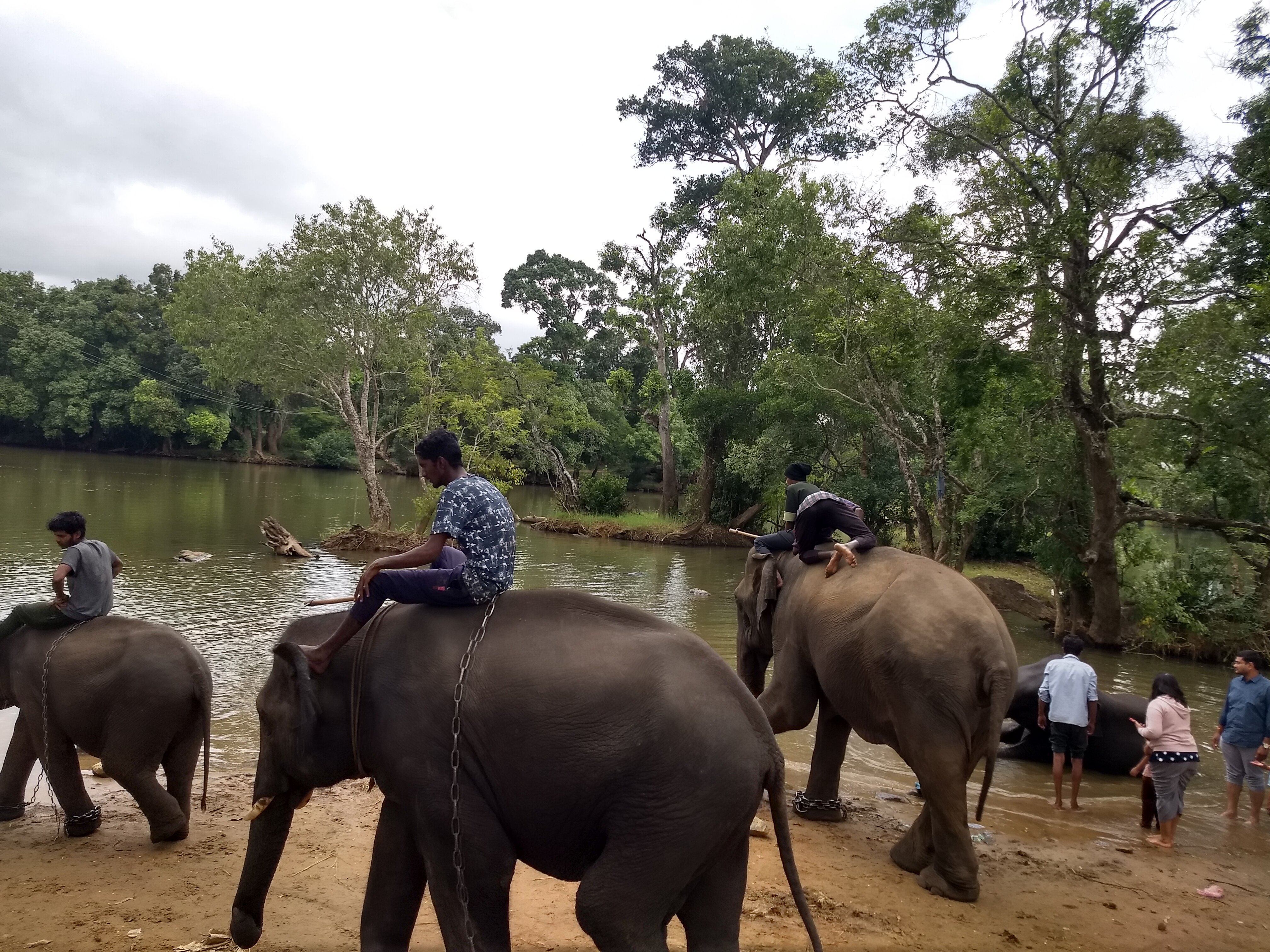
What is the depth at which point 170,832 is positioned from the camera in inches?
215

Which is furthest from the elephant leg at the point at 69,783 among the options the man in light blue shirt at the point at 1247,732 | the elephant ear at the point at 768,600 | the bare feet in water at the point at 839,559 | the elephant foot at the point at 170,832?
the man in light blue shirt at the point at 1247,732

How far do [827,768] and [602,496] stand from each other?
1054 inches

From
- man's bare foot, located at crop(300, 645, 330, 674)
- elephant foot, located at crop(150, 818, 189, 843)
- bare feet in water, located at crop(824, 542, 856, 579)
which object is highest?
bare feet in water, located at crop(824, 542, 856, 579)

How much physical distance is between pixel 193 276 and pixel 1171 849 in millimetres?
45667

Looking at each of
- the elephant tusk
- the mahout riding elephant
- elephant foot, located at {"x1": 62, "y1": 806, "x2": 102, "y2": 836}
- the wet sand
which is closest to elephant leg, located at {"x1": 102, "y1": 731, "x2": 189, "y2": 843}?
the wet sand

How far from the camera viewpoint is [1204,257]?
11.5 metres

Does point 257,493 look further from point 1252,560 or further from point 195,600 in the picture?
point 1252,560

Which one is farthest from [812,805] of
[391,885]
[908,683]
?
[391,885]

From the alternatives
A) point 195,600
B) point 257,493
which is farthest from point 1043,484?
point 257,493

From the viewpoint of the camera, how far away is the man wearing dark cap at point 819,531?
622cm

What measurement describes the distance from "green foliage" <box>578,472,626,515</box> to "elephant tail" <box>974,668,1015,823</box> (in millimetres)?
27900

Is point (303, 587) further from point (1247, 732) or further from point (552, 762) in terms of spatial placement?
point (1247, 732)

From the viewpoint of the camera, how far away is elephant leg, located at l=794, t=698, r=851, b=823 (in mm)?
6492

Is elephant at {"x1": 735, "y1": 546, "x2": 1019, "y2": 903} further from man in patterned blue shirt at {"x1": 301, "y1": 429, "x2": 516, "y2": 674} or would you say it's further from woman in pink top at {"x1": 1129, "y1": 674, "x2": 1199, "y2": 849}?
man in patterned blue shirt at {"x1": 301, "y1": 429, "x2": 516, "y2": 674}
